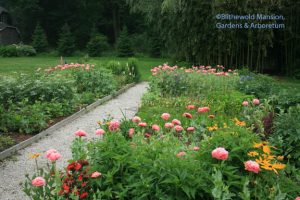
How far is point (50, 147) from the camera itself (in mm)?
4965

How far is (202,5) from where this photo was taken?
13633 mm

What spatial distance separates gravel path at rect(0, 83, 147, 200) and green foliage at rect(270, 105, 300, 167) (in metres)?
2.50

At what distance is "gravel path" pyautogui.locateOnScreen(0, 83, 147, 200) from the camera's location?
362 centimetres

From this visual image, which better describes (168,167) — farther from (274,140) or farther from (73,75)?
(73,75)

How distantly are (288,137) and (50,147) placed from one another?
3201 mm

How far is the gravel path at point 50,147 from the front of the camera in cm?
362

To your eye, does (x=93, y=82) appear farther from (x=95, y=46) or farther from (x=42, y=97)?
(x=95, y=46)

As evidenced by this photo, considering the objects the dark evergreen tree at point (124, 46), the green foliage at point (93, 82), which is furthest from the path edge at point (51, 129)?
the dark evergreen tree at point (124, 46)

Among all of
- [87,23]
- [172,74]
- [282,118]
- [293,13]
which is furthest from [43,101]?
[87,23]

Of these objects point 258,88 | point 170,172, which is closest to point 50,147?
point 170,172

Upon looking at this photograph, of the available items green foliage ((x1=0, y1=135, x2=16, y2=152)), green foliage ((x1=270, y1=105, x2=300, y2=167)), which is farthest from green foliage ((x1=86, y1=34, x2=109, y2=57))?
green foliage ((x1=270, y1=105, x2=300, y2=167))

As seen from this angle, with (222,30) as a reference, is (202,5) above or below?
above

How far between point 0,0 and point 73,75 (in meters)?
43.6

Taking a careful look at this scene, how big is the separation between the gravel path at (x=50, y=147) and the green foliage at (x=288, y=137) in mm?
2503
